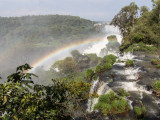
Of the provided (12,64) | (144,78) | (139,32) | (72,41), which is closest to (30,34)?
(72,41)

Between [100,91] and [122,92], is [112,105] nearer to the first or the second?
[122,92]

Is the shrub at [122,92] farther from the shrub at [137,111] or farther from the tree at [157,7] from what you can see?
the tree at [157,7]

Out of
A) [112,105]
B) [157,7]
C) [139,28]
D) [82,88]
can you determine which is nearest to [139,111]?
[112,105]

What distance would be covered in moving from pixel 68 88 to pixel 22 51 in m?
74.6

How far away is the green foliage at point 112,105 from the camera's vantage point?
632 cm

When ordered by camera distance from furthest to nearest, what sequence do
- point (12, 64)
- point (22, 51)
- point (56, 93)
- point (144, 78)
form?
point (22, 51) → point (12, 64) → point (144, 78) → point (56, 93)

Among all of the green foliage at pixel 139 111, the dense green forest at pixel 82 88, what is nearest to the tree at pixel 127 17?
the dense green forest at pixel 82 88

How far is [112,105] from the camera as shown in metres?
6.48

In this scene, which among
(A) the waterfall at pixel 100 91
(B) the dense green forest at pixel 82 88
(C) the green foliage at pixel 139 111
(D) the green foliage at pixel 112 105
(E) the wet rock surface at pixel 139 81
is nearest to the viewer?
(B) the dense green forest at pixel 82 88

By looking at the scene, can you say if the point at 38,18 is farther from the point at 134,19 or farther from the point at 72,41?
the point at 134,19

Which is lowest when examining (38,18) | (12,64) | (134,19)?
(12,64)

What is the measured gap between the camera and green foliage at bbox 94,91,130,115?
6.32 m

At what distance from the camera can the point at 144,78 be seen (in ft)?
29.3

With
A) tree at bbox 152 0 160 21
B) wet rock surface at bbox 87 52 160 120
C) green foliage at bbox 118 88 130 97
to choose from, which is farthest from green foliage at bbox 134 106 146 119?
tree at bbox 152 0 160 21
